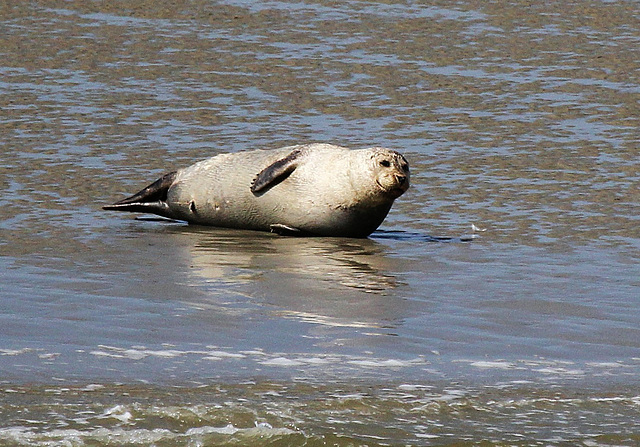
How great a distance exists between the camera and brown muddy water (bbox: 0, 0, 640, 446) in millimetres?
5055

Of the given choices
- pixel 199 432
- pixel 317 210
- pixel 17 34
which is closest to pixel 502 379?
pixel 199 432

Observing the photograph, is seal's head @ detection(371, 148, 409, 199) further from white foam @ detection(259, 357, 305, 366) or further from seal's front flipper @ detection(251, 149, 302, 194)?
white foam @ detection(259, 357, 305, 366)

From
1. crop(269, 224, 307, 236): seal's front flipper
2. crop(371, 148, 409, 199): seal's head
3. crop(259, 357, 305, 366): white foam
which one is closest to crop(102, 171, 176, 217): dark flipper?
crop(269, 224, 307, 236): seal's front flipper

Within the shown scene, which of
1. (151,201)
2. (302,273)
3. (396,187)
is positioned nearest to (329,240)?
(396,187)

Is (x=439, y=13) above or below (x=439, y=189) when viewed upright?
above

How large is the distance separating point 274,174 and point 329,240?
1.73ft

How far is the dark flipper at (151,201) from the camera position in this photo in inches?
352

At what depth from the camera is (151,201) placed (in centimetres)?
902

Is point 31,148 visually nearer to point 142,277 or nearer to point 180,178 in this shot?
point 180,178

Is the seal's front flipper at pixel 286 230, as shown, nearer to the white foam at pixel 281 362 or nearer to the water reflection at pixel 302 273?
the water reflection at pixel 302 273

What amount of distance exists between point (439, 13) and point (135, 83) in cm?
440

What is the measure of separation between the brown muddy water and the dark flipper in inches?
4.0

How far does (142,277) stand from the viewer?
7.09 meters

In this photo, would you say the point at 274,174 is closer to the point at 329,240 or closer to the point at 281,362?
the point at 329,240
